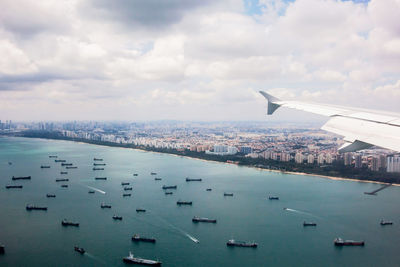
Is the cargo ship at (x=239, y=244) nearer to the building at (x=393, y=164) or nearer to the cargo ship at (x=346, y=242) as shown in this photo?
the cargo ship at (x=346, y=242)

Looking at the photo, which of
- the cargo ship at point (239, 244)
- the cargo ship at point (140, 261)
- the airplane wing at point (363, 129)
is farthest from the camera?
the cargo ship at point (239, 244)

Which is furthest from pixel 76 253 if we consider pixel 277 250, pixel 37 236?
pixel 277 250

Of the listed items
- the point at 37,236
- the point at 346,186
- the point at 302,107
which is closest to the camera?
the point at 302,107

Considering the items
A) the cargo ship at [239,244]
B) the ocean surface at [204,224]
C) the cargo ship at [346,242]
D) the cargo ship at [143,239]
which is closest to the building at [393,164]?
the ocean surface at [204,224]

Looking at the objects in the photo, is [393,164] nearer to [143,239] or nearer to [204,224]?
[204,224]

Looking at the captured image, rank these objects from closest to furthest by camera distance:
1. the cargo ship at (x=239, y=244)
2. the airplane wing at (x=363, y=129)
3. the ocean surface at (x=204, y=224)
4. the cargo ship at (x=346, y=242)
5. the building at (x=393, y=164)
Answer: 1. the airplane wing at (x=363, y=129)
2. the ocean surface at (x=204, y=224)
3. the cargo ship at (x=239, y=244)
4. the cargo ship at (x=346, y=242)
5. the building at (x=393, y=164)

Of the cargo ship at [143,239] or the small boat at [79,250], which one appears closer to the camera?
the small boat at [79,250]

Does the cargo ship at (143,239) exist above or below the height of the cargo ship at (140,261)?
above

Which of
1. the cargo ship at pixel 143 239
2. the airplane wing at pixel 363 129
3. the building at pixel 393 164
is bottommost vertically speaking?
the cargo ship at pixel 143 239

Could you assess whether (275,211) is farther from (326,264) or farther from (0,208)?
(0,208)
